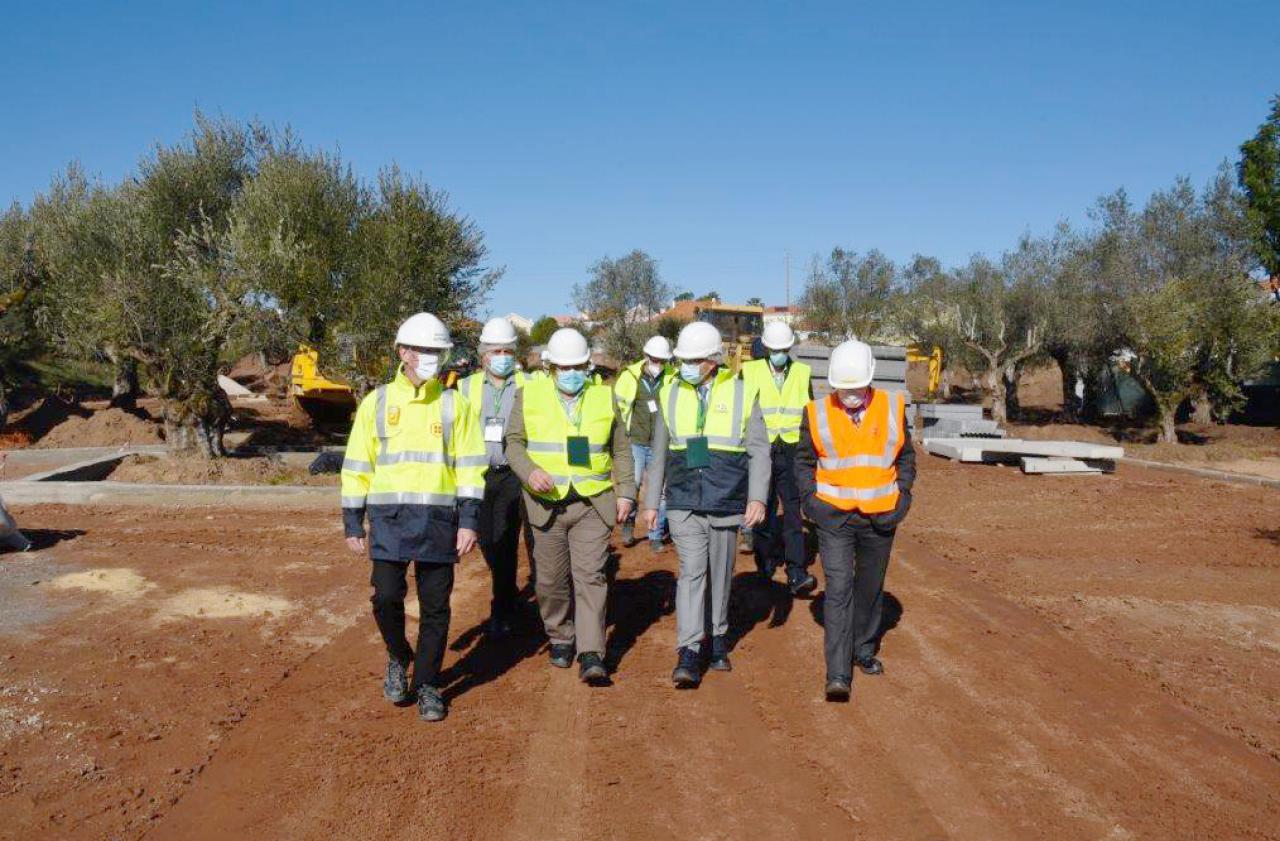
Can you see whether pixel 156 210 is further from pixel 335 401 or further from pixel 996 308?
pixel 996 308

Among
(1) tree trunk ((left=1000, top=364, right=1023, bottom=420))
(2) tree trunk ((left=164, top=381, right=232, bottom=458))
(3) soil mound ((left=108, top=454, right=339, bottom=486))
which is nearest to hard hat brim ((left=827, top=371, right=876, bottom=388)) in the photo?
(3) soil mound ((left=108, top=454, right=339, bottom=486))


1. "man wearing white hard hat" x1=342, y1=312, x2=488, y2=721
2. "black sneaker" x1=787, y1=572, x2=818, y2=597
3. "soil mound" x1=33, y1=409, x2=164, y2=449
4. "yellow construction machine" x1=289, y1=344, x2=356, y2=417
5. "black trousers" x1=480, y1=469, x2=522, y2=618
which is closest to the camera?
"man wearing white hard hat" x1=342, y1=312, x2=488, y2=721

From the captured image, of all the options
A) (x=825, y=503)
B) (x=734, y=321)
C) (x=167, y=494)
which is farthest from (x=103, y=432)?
(x=734, y=321)

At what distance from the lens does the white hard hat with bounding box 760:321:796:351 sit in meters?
7.38

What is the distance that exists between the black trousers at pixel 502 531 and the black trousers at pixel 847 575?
2.00 m

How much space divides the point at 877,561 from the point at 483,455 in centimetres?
223

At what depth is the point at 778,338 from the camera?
748 cm

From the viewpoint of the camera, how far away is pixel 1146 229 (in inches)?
844

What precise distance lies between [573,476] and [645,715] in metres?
1.31

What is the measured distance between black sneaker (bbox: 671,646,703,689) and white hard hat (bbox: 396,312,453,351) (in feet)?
7.00

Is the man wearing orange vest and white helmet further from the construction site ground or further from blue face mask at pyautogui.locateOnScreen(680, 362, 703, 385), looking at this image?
blue face mask at pyautogui.locateOnScreen(680, 362, 703, 385)

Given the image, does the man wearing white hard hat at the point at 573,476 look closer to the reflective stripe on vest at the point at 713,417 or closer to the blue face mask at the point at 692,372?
the reflective stripe on vest at the point at 713,417

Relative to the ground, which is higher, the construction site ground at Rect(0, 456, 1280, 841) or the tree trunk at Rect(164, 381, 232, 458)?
the tree trunk at Rect(164, 381, 232, 458)

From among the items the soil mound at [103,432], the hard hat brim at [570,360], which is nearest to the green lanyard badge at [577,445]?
the hard hat brim at [570,360]
